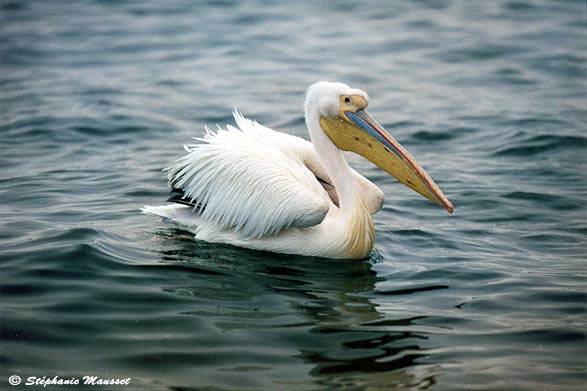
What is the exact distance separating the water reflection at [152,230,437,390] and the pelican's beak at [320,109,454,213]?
22.2 inches

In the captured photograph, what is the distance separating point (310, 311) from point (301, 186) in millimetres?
993

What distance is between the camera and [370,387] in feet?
12.2

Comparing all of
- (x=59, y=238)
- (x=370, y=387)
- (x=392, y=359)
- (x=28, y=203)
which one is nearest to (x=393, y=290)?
(x=392, y=359)

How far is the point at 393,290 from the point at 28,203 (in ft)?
9.35

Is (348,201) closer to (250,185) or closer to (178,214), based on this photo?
(250,185)

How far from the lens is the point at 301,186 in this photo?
5309 millimetres

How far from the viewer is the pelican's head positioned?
5406 mm

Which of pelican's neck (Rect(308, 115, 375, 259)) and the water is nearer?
the water

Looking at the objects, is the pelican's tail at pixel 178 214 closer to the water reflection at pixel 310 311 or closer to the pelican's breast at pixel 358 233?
the water reflection at pixel 310 311

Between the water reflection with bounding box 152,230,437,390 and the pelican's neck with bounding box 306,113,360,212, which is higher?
the pelican's neck with bounding box 306,113,360,212

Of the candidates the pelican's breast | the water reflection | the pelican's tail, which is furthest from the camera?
the pelican's tail

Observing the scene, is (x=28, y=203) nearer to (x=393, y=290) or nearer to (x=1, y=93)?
(x=393, y=290)

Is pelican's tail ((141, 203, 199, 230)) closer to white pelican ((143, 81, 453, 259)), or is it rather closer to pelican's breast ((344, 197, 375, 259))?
white pelican ((143, 81, 453, 259))

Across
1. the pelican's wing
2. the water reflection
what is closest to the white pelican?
the pelican's wing
